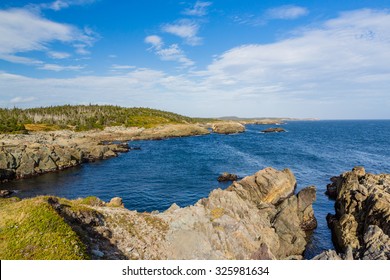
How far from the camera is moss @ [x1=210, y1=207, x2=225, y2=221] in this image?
25.5m

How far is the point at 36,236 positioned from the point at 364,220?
3193 centimetres

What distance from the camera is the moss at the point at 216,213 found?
83.8 feet

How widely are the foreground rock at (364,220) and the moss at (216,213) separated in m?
11.2

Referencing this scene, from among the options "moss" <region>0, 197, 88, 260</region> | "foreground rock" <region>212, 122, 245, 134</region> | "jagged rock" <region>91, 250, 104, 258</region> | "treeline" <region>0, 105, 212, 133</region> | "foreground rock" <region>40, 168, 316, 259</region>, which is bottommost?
"foreground rock" <region>40, 168, 316, 259</region>

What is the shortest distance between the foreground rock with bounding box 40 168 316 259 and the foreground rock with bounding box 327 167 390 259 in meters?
5.30

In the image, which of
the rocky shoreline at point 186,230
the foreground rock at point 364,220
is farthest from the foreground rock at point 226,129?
the rocky shoreline at point 186,230

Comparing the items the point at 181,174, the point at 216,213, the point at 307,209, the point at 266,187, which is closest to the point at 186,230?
the point at 216,213

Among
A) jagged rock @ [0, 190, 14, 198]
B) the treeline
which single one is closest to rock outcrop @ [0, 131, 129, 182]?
jagged rock @ [0, 190, 14, 198]

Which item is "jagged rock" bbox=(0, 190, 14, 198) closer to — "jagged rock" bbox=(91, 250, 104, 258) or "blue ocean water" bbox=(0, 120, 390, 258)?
"blue ocean water" bbox=(0, 120, 390, 258)

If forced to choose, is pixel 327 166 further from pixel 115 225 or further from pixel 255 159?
pixel 115 225

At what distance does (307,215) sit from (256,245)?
16.8m

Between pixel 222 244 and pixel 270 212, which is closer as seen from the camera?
pixel 222 244

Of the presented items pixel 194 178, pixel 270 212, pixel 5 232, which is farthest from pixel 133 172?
pixel 5 232
